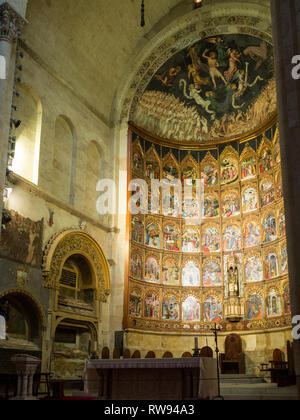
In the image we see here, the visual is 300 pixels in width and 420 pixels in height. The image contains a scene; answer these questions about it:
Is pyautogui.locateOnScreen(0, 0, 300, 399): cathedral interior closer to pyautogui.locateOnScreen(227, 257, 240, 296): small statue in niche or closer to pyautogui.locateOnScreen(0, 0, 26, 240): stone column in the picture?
pyautogui.locateOnScreen(227, 257, 240, 296): small statue in niche

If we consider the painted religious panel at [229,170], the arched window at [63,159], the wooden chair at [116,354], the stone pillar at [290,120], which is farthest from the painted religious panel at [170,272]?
the stone pillar at [290,120]

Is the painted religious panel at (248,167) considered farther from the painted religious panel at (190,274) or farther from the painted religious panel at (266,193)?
the painted religious panel at (190,274)

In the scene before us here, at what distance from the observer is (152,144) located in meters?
22.9

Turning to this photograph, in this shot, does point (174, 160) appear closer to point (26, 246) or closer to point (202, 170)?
point (202, 170)

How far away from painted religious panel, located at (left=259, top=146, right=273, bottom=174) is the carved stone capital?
460 inches

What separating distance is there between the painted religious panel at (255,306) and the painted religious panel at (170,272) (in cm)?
331

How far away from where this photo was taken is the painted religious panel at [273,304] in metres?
19.3

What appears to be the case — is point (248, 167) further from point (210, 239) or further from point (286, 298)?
point (286, 298)

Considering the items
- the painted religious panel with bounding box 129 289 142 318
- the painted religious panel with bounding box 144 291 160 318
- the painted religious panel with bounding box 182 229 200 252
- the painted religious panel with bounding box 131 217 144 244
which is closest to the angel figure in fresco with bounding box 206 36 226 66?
the painted religious panel with bounding box 182 229 200 252

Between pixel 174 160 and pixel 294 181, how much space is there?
14.3 metres

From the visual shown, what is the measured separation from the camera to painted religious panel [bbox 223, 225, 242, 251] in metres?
21.7

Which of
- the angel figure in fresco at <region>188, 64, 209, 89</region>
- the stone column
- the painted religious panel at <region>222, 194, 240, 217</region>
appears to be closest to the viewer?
the stone column
